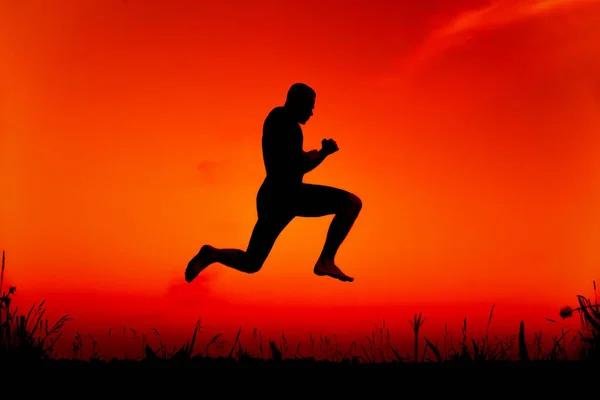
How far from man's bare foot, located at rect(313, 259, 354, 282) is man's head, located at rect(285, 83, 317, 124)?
1566 mm

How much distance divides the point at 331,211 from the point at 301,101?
48.9 inches

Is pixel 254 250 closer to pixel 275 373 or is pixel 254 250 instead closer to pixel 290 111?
pixel 290 111

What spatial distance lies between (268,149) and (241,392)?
3.43m

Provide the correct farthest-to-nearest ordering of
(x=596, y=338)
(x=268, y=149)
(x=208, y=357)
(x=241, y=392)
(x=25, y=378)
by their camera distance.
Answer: (x=268, y=149)
(x=208, y=357)
(x=596, y=338)
(x=25, y=378)
(x=241, y=392)

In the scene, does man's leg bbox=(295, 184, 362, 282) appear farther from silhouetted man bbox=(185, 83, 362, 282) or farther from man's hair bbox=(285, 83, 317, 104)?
man's hair bbox=(285, 83, 317, 104)

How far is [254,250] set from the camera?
299 inches

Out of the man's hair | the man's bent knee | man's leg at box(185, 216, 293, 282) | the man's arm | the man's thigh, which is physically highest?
the man's hair

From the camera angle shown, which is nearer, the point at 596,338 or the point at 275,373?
the point at 275,373

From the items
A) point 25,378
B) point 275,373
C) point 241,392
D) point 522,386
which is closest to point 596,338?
point 522,386

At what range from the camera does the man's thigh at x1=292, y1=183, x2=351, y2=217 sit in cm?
721

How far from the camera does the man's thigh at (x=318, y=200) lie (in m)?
7.21

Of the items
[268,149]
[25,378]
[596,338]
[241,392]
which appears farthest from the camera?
[268,149]

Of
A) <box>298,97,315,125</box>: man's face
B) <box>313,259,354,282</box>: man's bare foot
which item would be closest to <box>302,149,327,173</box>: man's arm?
<box>298,97,315,125</box>: man's face

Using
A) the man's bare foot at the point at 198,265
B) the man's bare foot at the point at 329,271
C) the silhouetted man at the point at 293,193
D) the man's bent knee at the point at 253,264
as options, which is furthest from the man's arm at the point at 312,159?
the man's bare foot at the point at 198,265
